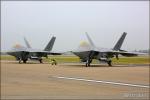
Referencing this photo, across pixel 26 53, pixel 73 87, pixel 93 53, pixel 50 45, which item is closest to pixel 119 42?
pixel 93 53

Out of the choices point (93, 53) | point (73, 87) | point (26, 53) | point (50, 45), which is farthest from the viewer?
point (50, 45)

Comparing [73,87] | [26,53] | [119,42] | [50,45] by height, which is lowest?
[73,87]

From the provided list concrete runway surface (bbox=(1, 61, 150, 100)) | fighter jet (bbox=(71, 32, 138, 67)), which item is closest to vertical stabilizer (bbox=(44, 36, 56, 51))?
fighter jet (bbox=(71, 32, 138, 67))

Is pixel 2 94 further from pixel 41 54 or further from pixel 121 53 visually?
pixel 41 54

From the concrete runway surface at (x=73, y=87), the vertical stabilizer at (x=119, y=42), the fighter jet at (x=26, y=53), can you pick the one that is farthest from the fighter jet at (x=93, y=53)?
the concrete runway surface at (x=73, y=87)

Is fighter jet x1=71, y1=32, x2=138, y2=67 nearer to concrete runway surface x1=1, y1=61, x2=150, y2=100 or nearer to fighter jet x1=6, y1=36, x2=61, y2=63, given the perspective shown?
fighter jet x1=6, y1=36, x2=61, y2=63

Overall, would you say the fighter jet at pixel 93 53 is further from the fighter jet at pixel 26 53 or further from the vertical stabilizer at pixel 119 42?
the fighter jet at pixel 26 53

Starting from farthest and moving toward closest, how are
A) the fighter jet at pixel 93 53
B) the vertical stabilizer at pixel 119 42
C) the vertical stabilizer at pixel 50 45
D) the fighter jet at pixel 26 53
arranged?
the vertical stabilizer at pixel 50 45 → the fighter jet at pixel 26 53 → the vertical stabilizer at pixel 119 42 → the fighter jet at pixel 93 53

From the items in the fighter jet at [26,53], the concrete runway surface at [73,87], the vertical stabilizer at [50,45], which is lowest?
the concrete runway surface at [73,87]

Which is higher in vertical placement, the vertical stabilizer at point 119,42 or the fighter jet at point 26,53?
the vertical stabilizer at point 119,42

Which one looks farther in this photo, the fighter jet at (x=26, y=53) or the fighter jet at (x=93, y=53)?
the fighter jet at (x=26, y=53)

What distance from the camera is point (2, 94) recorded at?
40.2 feet

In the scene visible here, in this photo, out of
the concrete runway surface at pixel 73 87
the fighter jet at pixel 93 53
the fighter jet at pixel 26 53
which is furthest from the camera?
the fighter jet at pixel 26 53

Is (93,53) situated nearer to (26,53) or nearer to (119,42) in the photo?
(119,42)
